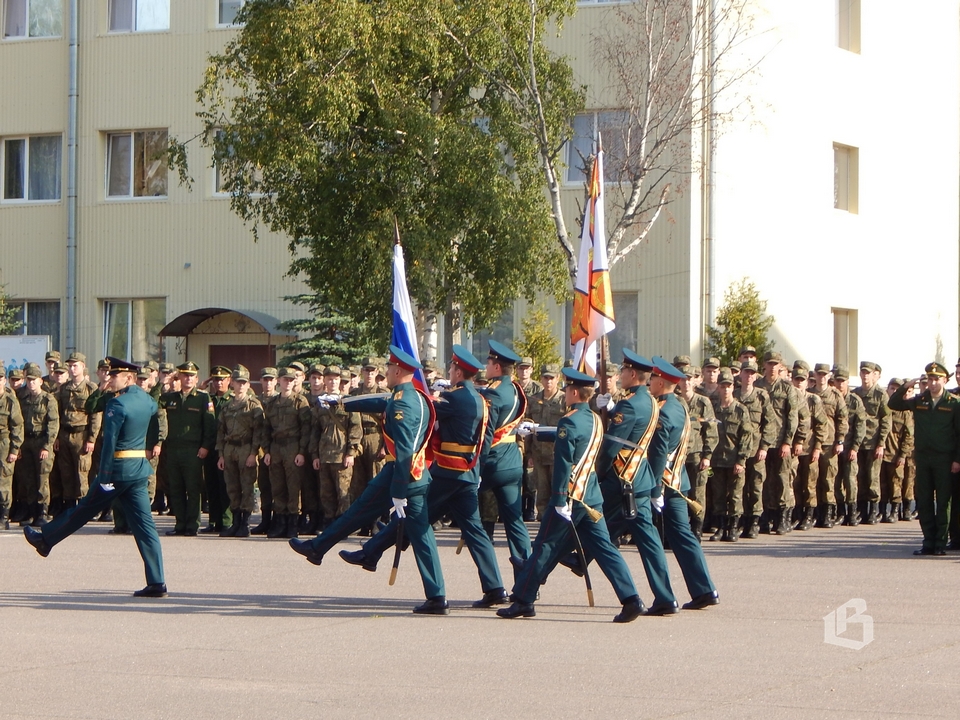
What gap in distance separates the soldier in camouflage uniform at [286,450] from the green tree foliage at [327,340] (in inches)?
359

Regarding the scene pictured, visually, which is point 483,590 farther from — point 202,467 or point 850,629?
point 202,467

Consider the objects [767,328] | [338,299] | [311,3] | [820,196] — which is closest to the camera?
[311,3]

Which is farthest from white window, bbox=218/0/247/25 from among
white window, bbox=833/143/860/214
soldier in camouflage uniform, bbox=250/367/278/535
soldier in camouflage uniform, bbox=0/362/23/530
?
soldier in camouflage uniform, bbox=250/367/278/535

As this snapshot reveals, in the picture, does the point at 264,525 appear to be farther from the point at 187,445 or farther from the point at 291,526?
the point at 187,445

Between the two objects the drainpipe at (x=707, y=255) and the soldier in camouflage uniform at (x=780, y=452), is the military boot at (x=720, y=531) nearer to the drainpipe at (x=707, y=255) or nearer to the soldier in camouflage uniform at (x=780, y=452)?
the soldier in camouflage uniform at (x=780, y=452)

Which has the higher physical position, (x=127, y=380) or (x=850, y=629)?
(x=127, y=380)

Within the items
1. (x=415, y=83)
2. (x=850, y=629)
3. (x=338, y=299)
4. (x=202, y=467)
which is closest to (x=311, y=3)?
(x=415, y=83)

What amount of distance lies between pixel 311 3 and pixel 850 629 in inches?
489

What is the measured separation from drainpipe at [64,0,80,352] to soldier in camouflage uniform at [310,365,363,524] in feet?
50.5

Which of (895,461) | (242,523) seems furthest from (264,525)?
Result: (895,461)

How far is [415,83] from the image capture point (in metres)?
20.4

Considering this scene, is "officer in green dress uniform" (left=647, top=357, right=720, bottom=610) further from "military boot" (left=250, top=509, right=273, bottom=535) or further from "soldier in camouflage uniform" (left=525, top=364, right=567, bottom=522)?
"military boot" (left=250, top=509, right=273, bottom=535)

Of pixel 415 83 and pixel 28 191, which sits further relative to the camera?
pixel 28 191

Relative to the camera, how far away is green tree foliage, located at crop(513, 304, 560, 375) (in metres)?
25.7
